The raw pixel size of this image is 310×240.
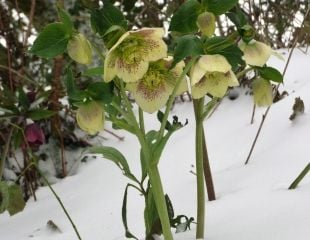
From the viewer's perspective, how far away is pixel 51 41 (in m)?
0.68

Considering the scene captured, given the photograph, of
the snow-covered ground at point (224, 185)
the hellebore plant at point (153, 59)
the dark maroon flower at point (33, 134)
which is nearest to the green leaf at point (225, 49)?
the hellebore plant at point (153, 59)

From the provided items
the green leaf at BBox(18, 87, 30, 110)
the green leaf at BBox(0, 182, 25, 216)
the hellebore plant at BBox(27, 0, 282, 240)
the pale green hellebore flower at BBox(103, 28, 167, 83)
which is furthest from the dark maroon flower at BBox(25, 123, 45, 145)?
the pale green hellebore flower at BBox(103, 28, 167, 83)

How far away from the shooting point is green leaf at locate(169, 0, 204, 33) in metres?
0.70

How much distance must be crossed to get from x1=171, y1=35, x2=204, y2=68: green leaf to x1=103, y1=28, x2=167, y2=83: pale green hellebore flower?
2 centimetres

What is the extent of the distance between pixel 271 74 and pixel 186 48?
172 millimetres

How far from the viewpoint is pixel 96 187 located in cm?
154

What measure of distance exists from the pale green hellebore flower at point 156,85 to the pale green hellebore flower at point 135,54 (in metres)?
0.03

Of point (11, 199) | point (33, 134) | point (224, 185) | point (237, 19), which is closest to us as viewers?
point (237, 19)

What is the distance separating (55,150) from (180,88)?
121 cm

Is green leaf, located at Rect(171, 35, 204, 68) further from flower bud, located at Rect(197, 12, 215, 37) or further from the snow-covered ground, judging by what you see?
the snow-covered ground

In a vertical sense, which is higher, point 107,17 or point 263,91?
point 107,17

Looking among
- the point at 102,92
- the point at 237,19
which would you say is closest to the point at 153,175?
the point at 102,92

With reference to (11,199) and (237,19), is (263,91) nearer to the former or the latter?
(237,19)

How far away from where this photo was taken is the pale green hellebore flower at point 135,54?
0.66 m
